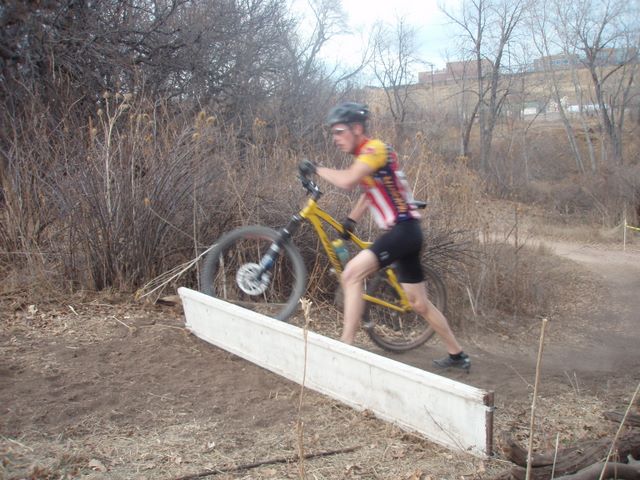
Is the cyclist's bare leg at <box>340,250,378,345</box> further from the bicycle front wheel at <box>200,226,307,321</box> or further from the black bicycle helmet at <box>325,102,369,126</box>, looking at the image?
the black bicycle helmet at <box>325,102,369,126</box>

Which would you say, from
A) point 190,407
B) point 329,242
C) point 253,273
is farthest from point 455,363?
point 190,407

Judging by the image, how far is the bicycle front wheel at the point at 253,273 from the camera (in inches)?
205

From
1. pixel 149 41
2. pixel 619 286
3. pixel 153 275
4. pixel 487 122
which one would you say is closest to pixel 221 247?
pixel 153 275

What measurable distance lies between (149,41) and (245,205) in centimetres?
663

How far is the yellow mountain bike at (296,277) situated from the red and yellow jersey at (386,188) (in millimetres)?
323

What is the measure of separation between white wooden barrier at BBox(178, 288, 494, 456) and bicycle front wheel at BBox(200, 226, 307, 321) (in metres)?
0.36

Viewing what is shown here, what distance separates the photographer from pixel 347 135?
4395mm

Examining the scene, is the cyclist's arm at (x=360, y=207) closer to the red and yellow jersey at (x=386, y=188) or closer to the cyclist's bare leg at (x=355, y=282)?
the red and yellow jersey at (x=386, y=188)

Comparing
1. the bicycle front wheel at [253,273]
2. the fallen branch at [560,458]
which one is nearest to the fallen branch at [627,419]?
the fallen branch at [560,458]

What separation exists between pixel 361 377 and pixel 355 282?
0.74 metres

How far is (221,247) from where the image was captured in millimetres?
5277

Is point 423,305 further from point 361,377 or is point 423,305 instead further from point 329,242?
point 329,242

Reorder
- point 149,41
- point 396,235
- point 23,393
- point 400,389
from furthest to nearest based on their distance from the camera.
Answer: point 149,41
point 396,235
point 23,393
point 400,389

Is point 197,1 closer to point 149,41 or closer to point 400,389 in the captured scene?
point 149,41
